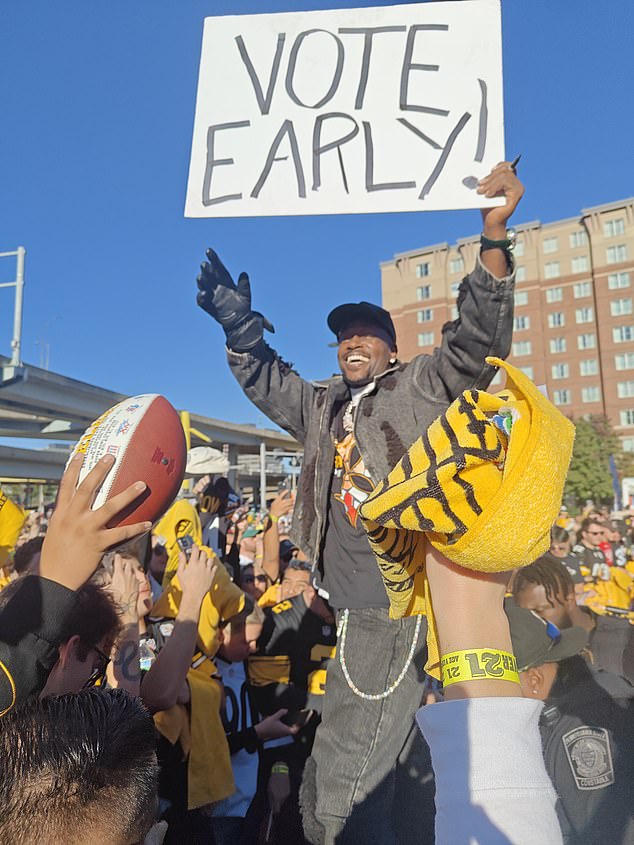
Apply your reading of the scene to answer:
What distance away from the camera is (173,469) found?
7.84 feet

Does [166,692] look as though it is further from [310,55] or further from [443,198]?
[310,55]

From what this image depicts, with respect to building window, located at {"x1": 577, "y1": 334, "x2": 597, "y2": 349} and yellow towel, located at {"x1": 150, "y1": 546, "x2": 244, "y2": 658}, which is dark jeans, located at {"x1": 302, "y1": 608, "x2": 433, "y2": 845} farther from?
building window, located at {"x1": 577, "y1": 334, "x2": 597, "y2": 349}

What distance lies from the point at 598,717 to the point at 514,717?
2.08 m

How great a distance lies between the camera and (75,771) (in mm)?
1232

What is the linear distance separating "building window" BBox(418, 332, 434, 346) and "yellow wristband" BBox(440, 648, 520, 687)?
2639 inches

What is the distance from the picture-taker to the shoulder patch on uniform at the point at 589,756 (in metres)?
2.51

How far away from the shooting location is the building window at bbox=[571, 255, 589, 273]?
63.0m

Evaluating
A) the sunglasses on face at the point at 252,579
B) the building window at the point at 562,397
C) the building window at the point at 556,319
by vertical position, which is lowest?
the sunglasses on face at the point at 252,579

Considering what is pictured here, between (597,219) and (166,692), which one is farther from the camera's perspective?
(597,219)

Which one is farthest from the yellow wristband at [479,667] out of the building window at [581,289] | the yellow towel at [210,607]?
the building window at [581,289]

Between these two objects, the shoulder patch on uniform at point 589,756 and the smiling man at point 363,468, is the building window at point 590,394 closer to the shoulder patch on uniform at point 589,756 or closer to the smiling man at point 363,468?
the smiling man at point 363,468

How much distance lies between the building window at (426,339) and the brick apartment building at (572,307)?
0.35ft

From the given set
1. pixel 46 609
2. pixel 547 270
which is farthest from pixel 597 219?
pixel 46 609

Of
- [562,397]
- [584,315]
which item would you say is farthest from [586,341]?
[562,397]
